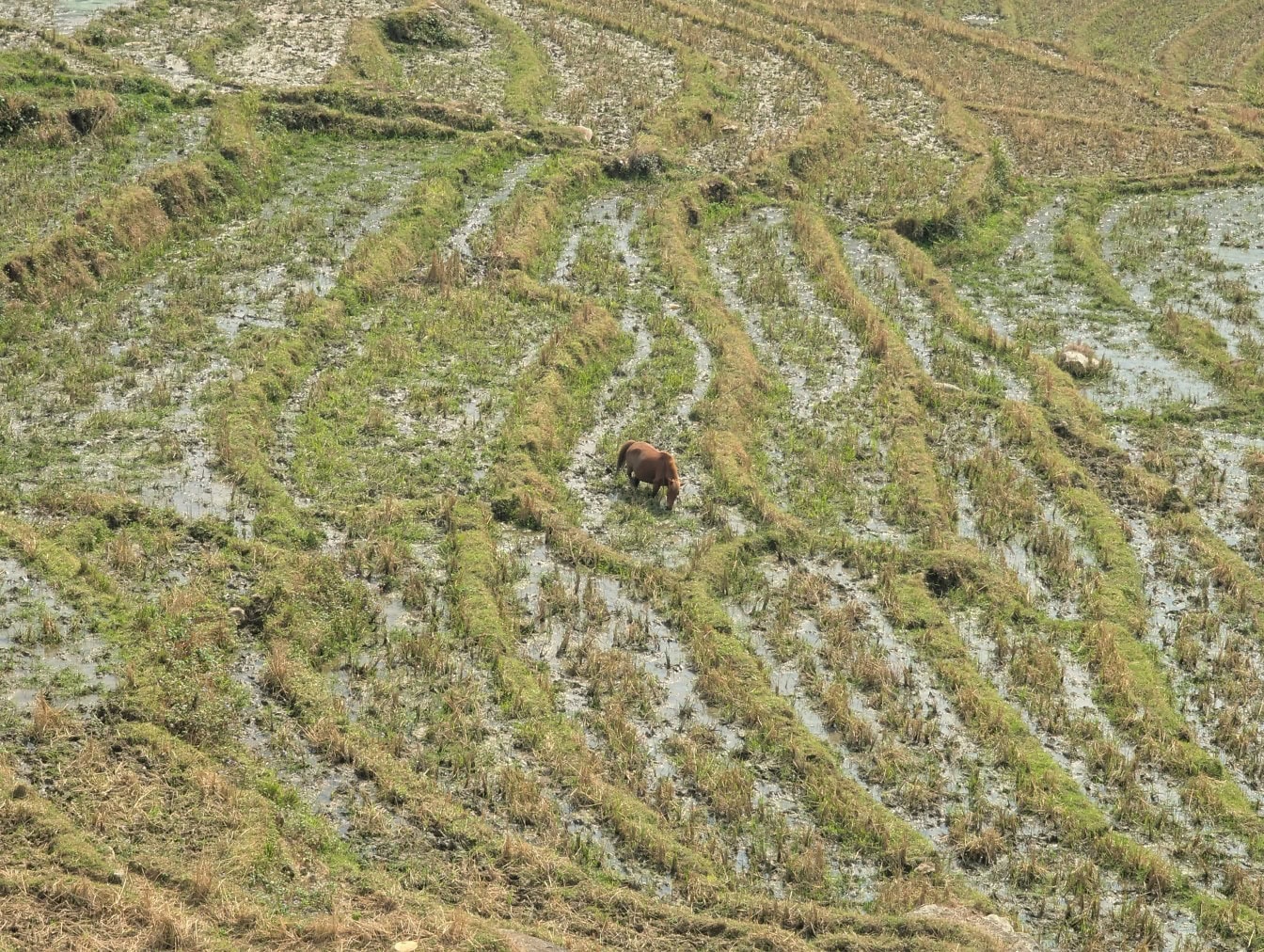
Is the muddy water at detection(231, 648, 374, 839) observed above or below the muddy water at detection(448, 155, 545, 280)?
above

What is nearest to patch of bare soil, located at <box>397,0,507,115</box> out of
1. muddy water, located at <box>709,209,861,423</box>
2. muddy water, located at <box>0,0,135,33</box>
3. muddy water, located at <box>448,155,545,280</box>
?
muddy water, located at <box>448,155,545,280</box>

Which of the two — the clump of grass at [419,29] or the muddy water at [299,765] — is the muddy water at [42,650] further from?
the clump of grass at [419,29]

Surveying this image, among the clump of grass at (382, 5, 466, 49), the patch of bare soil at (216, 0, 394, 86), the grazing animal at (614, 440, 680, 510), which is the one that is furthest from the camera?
the clump of grass at (382, 5, 466, 49)

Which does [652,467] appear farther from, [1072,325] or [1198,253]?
[1198,253]

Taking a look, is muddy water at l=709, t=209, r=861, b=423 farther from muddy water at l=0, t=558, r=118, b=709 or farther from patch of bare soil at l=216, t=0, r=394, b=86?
patch of bare soil at l=216, t=0, r=394, b=86

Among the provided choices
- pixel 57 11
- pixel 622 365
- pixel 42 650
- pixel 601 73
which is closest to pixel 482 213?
pixel 622 365

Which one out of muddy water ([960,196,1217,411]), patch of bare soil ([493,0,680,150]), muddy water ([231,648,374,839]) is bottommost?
patch of bare soil ([493,0,680,150])

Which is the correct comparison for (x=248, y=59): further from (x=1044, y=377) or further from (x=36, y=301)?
(x=1044, y=377)

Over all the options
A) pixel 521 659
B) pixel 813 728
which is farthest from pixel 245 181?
pixel 813 728

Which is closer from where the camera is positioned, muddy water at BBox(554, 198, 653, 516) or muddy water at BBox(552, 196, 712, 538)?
muddy water at BBox(552, 196, 712, 538)
